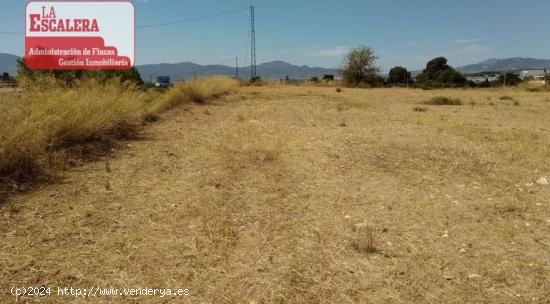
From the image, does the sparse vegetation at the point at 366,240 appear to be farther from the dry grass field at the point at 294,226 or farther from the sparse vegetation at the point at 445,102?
the sparse vegetation at the point at 445,102

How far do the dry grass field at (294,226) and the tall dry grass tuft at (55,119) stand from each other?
1.44ft

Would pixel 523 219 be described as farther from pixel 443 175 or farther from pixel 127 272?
pixel 127 272

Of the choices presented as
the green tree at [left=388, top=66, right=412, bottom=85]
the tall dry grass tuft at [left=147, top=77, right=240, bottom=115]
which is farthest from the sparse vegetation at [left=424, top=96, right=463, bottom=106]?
the green tree at [left=388, top=66, right=412, bottom=85]

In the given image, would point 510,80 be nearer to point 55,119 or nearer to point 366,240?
point 366,240

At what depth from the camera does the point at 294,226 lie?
119 inches

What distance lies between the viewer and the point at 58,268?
7.50 ft

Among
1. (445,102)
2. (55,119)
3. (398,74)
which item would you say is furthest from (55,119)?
(398,74)

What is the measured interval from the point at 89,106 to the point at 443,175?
16.3 feet

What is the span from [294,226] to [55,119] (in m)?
3.44

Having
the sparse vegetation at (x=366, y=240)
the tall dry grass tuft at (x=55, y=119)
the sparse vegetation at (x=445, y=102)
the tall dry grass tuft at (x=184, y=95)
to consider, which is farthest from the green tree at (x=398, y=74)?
the sparse vegetation at (x=366, y=240)

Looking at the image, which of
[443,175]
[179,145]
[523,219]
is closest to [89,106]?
[179,145]

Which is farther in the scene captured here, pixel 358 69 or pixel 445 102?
pixel 358 69

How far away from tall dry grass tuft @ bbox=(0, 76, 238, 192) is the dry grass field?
0.44m

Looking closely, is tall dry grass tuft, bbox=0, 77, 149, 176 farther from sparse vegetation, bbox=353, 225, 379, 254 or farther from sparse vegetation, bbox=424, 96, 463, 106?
sparse vegetation, bbox=424, 96, 463, 106
